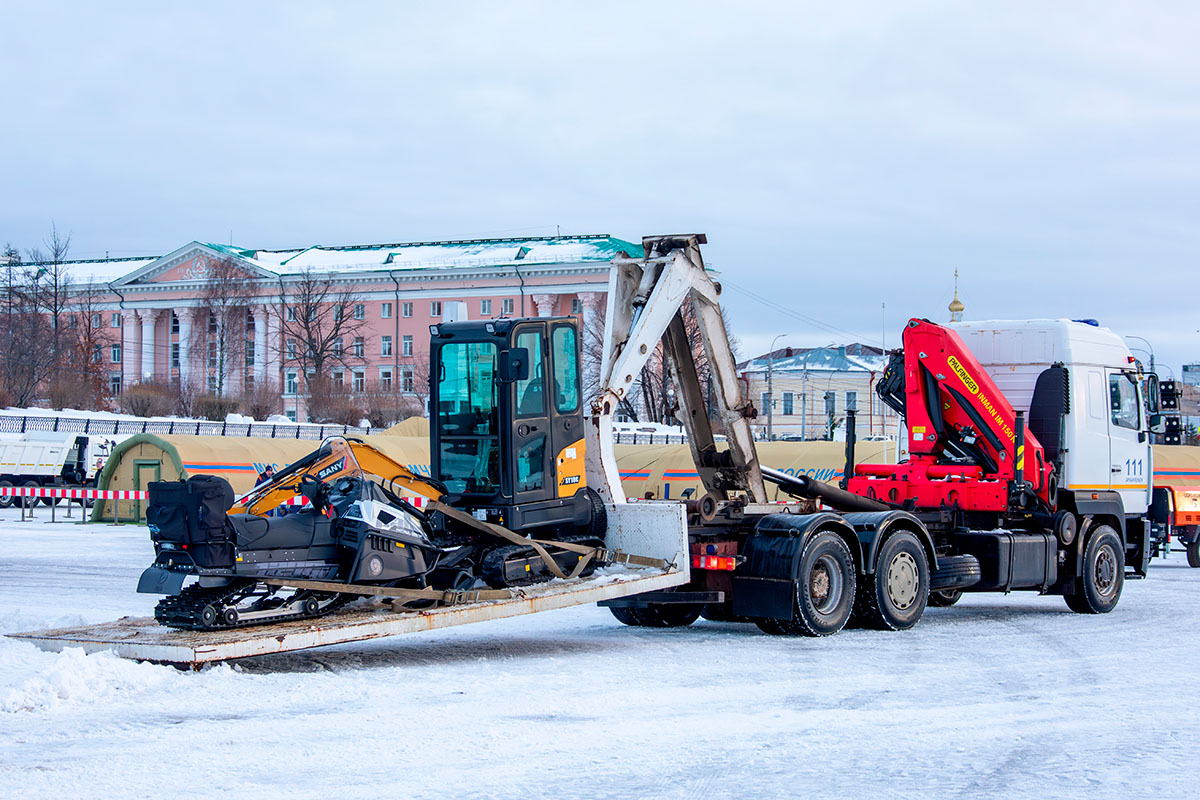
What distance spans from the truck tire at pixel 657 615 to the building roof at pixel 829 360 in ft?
256

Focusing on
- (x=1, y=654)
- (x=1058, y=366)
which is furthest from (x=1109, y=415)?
(x=1, y=654)

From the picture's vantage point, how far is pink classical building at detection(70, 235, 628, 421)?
259ft

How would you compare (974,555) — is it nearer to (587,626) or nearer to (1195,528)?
(587,626)

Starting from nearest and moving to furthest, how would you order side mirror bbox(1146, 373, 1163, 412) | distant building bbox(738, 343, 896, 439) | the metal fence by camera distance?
side mirror bbox(1146, 373, 1163, 412) → the metal fence → distant building bbox(738, 343, 896, 439)

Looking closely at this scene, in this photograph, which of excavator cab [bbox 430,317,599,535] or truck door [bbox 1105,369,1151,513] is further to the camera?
truck door [bbox 1105,369,1151,513]

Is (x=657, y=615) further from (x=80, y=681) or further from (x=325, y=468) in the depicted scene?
(x=80, y=681)

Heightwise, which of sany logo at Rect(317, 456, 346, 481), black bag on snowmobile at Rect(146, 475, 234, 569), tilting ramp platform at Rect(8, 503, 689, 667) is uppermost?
sany logo at Rect(317, 456, 346, 481)

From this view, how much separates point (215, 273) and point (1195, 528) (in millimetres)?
68684

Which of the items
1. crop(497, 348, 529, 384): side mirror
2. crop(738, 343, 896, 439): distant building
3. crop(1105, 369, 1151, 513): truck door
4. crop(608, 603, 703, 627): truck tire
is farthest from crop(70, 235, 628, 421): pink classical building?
crop(497, 348, 529, 384): side mirror

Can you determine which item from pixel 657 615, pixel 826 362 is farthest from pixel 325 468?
pixel 826 362

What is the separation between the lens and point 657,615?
46.9 feet

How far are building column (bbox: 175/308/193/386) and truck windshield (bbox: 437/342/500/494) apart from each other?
76394mm

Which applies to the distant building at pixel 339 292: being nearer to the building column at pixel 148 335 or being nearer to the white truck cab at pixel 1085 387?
the building column at pixel 148 335

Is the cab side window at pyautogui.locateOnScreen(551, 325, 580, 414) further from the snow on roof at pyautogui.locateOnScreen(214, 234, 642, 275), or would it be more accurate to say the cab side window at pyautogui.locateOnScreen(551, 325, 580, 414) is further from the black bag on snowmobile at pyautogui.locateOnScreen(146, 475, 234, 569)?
the snow on roof at pyautogui.locateOnScreen(214, 234, 642, 275)
